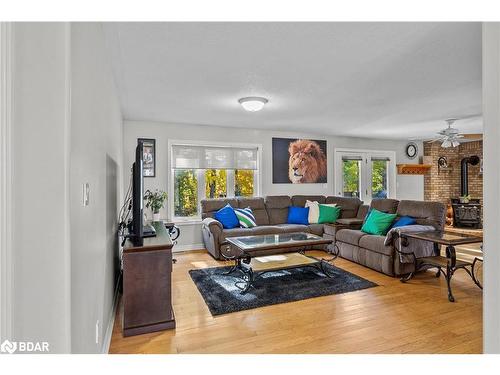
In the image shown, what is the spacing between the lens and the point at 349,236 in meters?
4.37

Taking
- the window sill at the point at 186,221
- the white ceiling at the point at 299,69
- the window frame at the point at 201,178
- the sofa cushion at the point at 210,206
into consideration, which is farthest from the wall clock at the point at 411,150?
the window sill at the point at 186,221

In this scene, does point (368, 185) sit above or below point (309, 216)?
above

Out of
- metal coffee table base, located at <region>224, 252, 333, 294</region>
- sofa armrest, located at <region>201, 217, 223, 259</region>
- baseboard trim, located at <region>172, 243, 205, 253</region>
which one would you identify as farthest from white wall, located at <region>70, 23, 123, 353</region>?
baseboard trim, located at <region>172, 243, 205, 253</region>

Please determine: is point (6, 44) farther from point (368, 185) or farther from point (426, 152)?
point (426, 152)

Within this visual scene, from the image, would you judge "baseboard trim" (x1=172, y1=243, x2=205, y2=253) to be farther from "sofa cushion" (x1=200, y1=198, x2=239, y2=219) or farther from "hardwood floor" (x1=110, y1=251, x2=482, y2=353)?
"hardwood floor" (x1=110, y1=251, x2=482, y2=353)

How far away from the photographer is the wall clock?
7.50 m

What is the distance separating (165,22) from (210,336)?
241 cm

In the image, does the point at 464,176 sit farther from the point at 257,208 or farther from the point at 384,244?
the point at 257,208

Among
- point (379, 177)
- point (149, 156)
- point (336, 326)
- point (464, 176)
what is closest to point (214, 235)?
point (149, 156)

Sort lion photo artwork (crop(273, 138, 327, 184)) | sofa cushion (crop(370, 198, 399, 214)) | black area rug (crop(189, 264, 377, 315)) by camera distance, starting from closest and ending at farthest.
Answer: black area rug (crop(189, 264, 377, 315))
sofa cushion (crop(370, 198, 399, 214))
lion photo artwork (crop(273, 138, 327, 184))

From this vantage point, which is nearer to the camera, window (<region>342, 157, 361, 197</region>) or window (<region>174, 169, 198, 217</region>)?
window (<region>174, 169, 198, 217</region>)

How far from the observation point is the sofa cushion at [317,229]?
17.0 ft

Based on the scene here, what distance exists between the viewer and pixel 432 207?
3.84 meters
